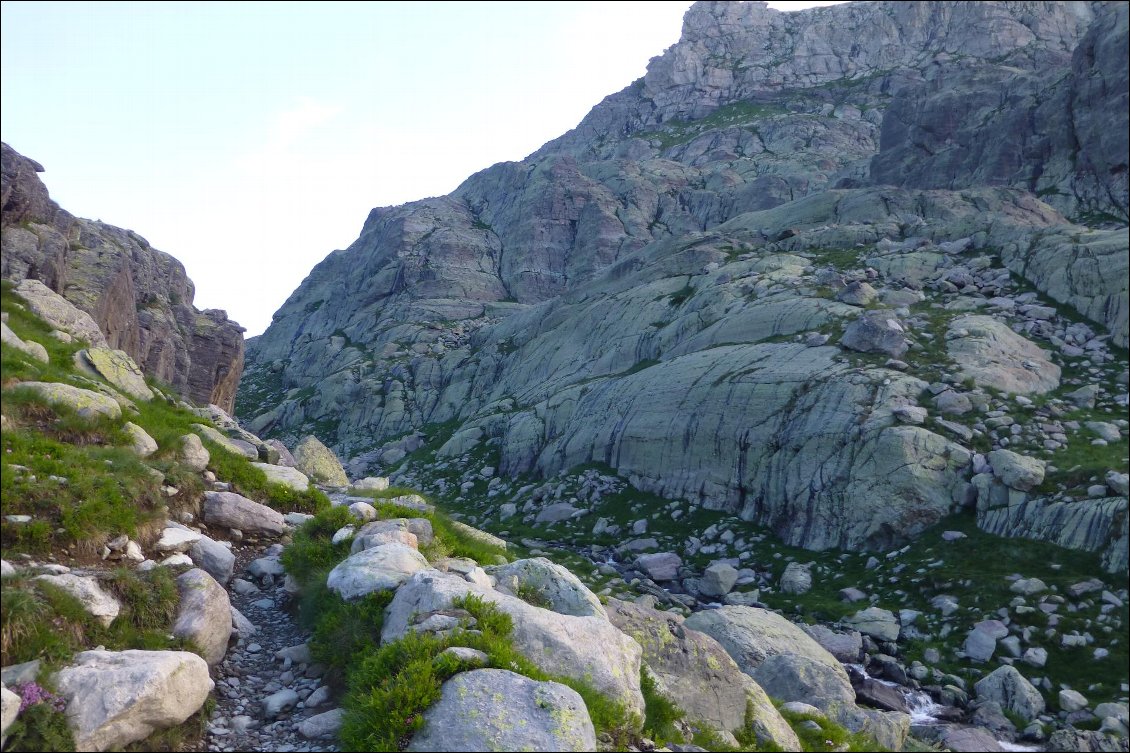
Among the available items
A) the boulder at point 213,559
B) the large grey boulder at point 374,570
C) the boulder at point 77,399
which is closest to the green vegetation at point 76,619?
the boulder at point 213,559

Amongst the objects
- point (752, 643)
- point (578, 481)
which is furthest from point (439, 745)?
point (578, 481)

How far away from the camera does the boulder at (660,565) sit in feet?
96.7

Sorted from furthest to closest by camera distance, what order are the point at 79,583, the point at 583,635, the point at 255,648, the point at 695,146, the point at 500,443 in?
the point at 695,146, the point at 500,443, the point at 255,648, the point at 583,635, the point at 79,583

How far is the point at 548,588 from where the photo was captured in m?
11.9

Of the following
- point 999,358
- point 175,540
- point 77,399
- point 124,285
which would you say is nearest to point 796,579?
point 999,358

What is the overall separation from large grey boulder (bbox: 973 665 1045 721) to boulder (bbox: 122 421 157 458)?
22.7m

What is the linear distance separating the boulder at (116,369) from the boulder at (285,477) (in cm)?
417

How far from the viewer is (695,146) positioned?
160 metres

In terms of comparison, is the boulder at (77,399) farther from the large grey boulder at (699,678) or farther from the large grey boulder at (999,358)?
the large grey boulder at (999,358)

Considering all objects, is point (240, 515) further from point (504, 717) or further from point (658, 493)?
point (658, 493)

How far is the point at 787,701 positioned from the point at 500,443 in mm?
44544

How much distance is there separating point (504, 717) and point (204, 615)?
17.5 ft

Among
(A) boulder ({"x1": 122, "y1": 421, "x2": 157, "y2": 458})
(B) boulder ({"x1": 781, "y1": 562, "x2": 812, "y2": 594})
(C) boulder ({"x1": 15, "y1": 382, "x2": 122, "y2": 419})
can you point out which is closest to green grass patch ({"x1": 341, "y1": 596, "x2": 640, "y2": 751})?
(A) boulder ({"x1": 122, "y1": 421, "x2": 157, "y2": 458})

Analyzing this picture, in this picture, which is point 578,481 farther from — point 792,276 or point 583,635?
point 583,635
